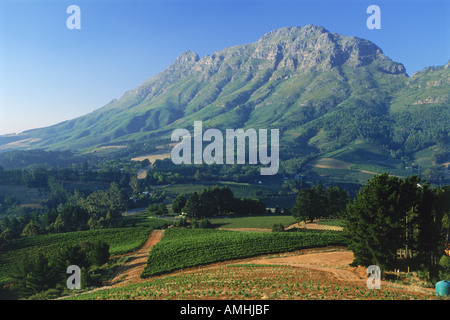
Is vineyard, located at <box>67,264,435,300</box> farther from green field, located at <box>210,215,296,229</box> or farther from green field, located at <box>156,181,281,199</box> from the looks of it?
green field, located at <box>156,181,281,199</box>

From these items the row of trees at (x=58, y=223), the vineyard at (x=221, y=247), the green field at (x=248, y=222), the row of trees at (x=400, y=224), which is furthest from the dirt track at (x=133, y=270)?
the row of trees at (x=400, y=224)

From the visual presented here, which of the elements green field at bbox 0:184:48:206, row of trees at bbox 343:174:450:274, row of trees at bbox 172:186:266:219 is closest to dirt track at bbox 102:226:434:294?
row of trees at bbox 343:174:450:274

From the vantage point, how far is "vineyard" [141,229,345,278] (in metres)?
46.7

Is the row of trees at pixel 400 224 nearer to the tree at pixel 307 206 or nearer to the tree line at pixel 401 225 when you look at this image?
the tree line at pixel 401 225

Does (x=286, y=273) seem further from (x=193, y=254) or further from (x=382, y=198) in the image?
(x=193, y=254)

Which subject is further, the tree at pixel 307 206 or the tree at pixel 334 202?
the tree at pixel 334 202

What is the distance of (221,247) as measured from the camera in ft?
173

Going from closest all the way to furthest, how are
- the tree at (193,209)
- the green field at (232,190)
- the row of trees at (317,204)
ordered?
the row of trees at (317,204) < the tree at (193,209) < the green field at (232,190)

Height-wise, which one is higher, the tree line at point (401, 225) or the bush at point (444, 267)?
the tree line at point (401, 225)

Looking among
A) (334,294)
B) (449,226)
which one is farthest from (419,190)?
(334,294)

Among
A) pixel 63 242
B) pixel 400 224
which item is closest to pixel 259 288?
pixel 400 224

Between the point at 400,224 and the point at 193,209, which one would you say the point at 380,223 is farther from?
the point at 193,209

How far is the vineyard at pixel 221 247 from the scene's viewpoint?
4666 centimetres
